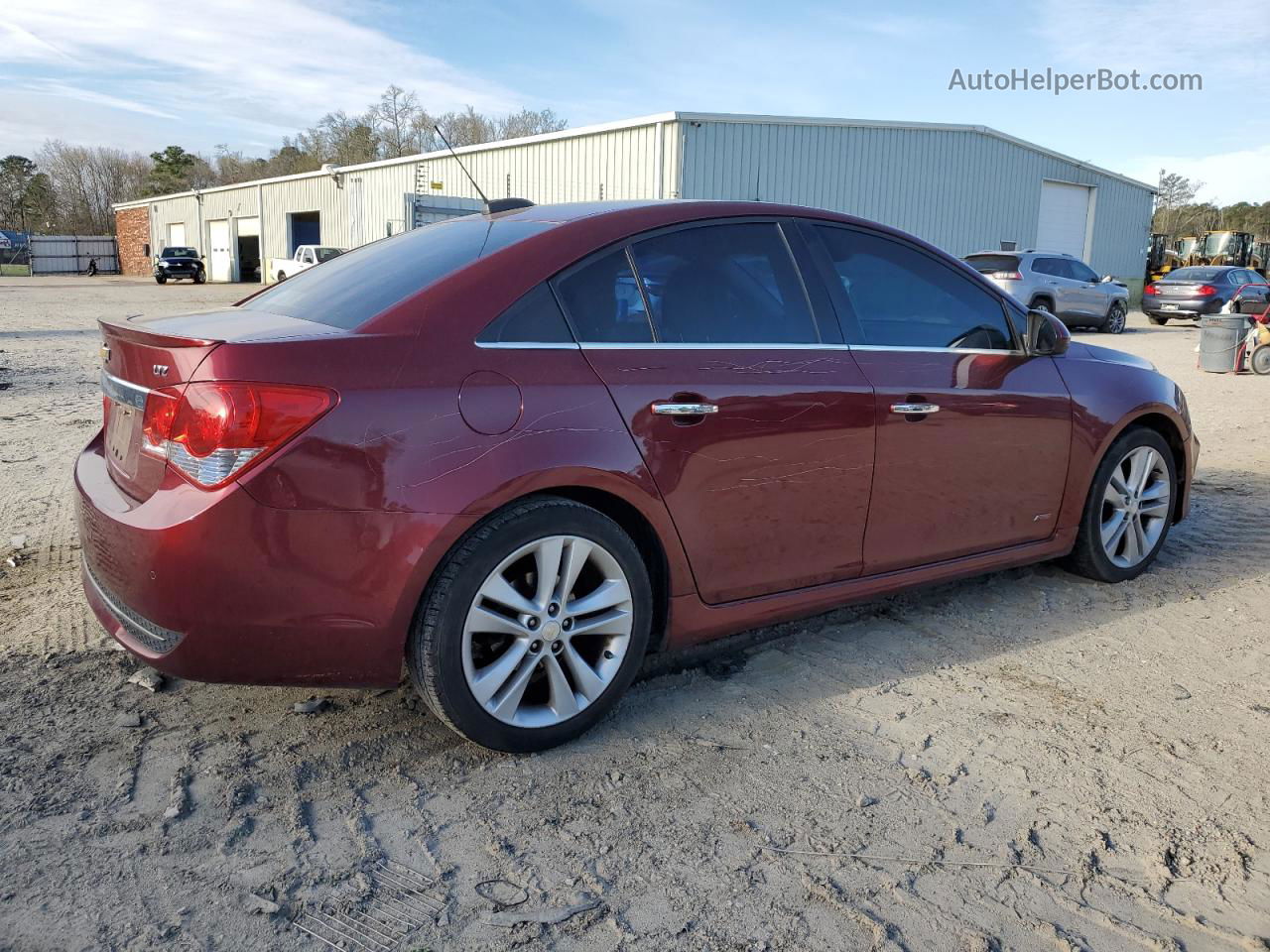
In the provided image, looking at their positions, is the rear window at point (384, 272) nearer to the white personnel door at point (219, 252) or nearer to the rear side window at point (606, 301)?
the rear side window at point (606, 301)

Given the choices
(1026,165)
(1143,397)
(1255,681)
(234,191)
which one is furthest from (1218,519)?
(234,191)

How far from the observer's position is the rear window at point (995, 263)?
20234 millimetres

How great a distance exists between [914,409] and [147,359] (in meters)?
2.54

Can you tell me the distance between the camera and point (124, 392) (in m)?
3.01

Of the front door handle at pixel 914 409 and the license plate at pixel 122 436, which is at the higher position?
the front door handle at pixel 914 409

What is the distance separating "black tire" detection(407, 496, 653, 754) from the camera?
9.20 ft

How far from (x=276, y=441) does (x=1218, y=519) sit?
18.2 ft

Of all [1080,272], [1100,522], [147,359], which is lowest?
[1100,522]

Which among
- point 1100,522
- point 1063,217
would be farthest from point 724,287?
point 1063,217

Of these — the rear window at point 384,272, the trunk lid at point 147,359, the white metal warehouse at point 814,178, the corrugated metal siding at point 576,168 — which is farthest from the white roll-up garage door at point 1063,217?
the trunk lid at point 147,359

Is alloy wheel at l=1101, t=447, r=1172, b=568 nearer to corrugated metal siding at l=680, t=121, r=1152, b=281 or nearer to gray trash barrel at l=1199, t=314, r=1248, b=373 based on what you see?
gray trash barrel at l=1199, t=314, r=1248, b=373

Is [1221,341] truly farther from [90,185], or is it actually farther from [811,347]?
[90,185]

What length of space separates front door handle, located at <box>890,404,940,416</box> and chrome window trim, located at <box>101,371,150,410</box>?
96.3 inches

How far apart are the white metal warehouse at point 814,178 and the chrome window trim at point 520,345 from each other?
66.5 feet
